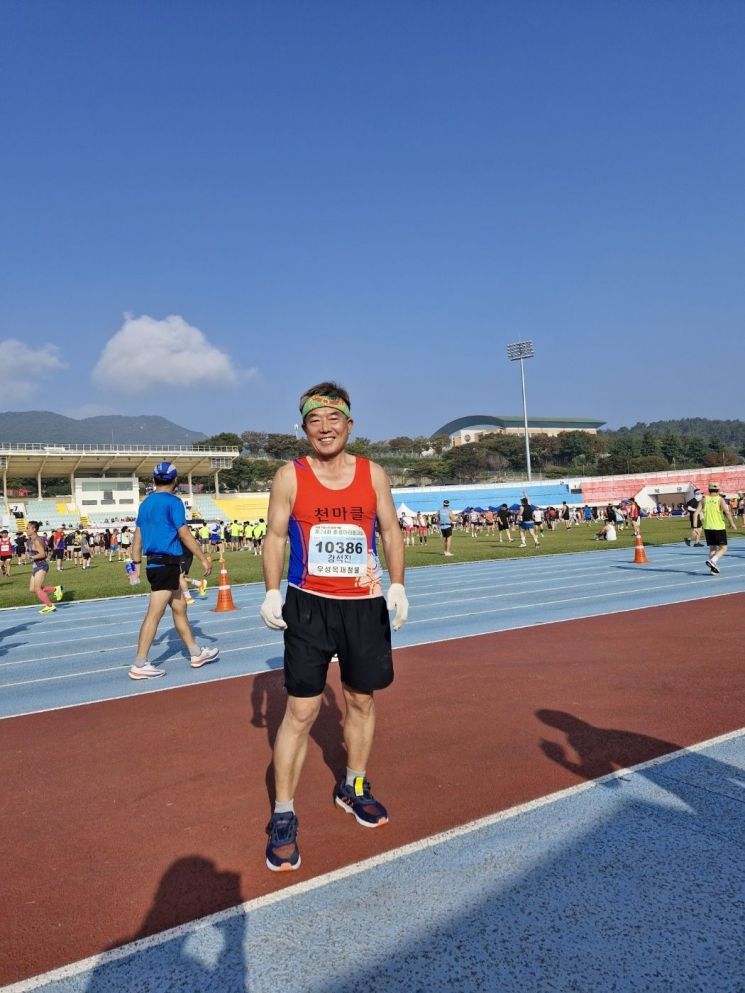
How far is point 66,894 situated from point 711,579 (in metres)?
12.7

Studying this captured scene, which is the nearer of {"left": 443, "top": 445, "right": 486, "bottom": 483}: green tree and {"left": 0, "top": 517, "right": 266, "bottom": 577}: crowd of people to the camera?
{"left": 0, "top": 517, "right": 266, "bottom": 577}: crowd of people

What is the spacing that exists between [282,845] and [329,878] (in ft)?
0.87

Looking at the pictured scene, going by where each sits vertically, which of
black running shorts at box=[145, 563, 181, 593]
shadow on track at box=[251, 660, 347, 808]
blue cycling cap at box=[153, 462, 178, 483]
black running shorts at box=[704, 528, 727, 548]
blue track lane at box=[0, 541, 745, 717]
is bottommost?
blue track lane at box=[0, 541, 745, 717]

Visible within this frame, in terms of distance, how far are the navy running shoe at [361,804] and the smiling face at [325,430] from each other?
1.65 metres

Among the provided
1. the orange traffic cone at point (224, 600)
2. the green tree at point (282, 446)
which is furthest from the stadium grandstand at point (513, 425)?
the orange traffic cone at point (224, 600)

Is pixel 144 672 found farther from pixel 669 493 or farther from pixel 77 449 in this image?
pixel 77 449

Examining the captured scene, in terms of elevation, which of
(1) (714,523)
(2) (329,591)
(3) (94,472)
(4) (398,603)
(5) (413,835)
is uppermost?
(3) (94,472)

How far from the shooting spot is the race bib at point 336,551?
3.26m

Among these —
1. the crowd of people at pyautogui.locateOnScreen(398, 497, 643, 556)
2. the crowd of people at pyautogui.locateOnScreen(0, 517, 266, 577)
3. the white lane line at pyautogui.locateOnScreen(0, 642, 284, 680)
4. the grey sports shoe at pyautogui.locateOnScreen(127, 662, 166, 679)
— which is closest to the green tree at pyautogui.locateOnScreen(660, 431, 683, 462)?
the crowd of people at pyautogui.locateOnScreen(398, 497, 643, 556)

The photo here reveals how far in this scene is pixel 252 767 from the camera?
13.7 ft

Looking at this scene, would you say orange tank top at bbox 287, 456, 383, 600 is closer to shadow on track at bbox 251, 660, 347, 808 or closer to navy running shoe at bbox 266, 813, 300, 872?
navy running shoe at bbox 266, 813, 300, 872

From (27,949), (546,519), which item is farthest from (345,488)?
(546,519)

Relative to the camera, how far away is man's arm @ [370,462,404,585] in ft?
11.3

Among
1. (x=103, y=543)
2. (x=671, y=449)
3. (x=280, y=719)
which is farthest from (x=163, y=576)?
(x=671, y=449)
